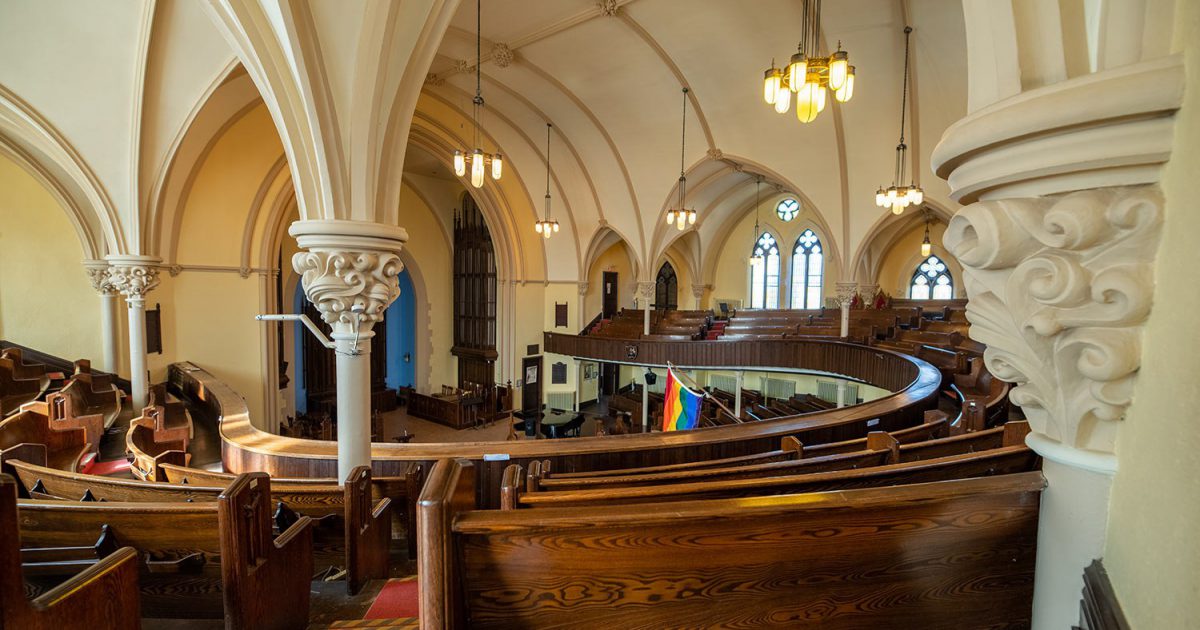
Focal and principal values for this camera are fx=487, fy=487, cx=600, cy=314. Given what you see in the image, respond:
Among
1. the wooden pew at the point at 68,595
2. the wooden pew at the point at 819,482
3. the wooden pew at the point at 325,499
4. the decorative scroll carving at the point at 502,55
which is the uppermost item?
the decorative scroll carving at the point at 502,55

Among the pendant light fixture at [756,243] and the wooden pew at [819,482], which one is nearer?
the wooden pew at [819,482]

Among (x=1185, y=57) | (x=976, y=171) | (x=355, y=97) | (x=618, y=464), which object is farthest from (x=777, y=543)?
(x=355, y=97)

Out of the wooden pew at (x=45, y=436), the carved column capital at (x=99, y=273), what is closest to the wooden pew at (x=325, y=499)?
the wooden pew at (x=45, y=436)

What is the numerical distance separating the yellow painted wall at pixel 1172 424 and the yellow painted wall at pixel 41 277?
13.7 meters

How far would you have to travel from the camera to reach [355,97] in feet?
11.1

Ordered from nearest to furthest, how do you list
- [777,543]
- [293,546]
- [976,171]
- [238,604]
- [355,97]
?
[976,171]
[777,543]
[238,604]
[293,546]
[355,97]

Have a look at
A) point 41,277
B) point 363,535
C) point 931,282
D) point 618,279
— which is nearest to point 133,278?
point 41,277

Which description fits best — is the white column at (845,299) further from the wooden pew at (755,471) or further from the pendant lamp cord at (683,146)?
the wooden pew at (755,471)

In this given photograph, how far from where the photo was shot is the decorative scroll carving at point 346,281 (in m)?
3.24

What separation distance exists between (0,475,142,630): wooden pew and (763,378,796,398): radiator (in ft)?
50.6

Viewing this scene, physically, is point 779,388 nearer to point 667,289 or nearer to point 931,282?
point 931,282

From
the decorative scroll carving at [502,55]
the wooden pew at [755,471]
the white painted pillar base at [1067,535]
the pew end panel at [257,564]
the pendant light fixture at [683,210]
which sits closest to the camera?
the white painted pillar base at [1067,535]

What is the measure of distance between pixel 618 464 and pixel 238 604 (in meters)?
2.52

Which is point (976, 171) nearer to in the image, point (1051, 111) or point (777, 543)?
point (1051, 111)
